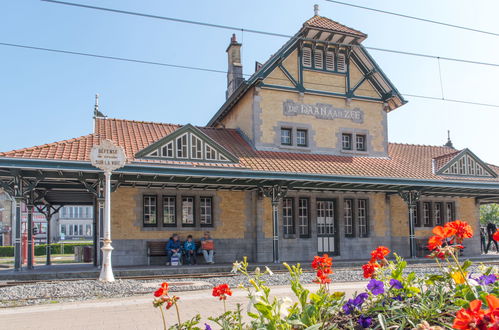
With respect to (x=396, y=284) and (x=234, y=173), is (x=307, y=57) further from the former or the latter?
(x=396, y=284)

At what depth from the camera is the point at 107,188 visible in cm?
1213

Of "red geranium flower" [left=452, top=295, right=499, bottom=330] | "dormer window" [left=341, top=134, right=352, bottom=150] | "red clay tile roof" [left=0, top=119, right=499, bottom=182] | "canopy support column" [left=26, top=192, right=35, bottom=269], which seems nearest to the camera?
"red geranium flower" [left=452, top=295, right=499, bottom=330]

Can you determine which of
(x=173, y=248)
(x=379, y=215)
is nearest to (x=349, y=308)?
(x=173, y=248)

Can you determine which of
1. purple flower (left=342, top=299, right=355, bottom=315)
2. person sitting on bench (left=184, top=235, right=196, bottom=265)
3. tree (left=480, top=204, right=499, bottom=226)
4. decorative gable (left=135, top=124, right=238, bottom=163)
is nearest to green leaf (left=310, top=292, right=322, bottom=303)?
purple flower (left=342, top=299, right=355, bottom=315)

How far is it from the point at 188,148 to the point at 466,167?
38.2 ft

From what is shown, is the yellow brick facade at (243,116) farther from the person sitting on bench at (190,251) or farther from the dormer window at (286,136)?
the person sitting on bench at (190,251)

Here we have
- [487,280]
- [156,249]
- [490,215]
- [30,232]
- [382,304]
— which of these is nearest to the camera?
[487,280]

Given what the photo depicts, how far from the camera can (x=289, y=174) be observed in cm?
1512

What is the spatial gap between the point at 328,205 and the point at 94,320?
40.6 ft

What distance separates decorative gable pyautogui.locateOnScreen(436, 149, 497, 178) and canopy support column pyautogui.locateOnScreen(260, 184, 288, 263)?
23.0ft

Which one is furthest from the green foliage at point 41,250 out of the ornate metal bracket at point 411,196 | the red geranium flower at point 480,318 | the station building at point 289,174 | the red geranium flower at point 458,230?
the red geranium flower at point 480,318

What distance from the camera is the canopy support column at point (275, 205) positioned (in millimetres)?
15500

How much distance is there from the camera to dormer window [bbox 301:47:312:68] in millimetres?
18609

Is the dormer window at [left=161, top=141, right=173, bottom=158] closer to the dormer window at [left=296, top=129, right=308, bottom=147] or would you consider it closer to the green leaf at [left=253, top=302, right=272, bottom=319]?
the dormer window at [left=296, top=129, right=308, bottom=147]
